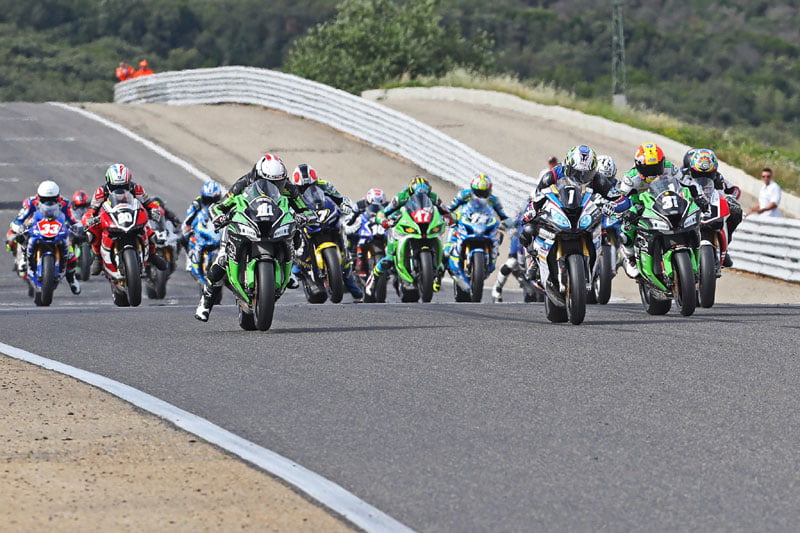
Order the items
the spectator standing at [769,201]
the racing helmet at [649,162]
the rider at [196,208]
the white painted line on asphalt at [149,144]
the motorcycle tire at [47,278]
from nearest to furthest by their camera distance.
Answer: the racing helmet at [649,162], the rider at [196,208], the motorcycle tire at [47,278], the spectator standing at [769,201], the white painted line on asphalt at [149,144]

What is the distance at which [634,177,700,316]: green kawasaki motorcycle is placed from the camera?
14.1m

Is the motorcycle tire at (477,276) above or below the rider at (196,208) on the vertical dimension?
below

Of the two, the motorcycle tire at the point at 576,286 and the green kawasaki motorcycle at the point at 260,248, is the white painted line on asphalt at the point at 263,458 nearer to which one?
the green kawasaki motorcycle at the point at 260,248

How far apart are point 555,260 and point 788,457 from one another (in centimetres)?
623

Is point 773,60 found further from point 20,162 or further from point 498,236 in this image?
point 498,236

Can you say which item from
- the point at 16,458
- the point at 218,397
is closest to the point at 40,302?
the point at 218,397

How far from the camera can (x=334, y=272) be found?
56.9 ft

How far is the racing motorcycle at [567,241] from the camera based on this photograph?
13.4 meters

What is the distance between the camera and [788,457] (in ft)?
24.8

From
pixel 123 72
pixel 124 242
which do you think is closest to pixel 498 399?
pixel 124 242

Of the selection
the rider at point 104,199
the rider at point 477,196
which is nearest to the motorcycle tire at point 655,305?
the rider at point 477,196

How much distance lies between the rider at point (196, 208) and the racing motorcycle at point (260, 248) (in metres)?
5.40

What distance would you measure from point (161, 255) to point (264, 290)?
8.21 metres

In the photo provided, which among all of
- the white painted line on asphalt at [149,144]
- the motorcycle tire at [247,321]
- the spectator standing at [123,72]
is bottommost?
the motorcycle tire at [247,321]
